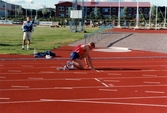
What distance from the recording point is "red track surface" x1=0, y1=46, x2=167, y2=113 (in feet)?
23.4

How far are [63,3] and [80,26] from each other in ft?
157

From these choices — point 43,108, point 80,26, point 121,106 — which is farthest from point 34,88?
point 80,26

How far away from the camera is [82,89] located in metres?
9.04

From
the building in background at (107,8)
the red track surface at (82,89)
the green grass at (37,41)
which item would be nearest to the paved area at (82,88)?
the red track surface at (82,89)

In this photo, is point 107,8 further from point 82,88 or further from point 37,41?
point 82,88

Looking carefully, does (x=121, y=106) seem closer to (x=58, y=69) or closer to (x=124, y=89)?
(x=124, y=89)

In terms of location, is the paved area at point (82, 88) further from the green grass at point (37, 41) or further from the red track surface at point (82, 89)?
the green grass at point (37, 41)

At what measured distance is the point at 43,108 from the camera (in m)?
7.02

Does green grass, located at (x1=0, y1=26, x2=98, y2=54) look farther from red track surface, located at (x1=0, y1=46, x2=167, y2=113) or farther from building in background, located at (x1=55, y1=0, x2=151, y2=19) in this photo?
building in background, located at (x1=55, y1=0, x2=151, y2=19)

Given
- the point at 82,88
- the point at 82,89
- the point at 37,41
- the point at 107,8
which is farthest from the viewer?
the point at 107,8

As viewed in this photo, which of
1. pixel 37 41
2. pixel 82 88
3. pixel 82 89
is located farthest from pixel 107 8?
pixel 82 89

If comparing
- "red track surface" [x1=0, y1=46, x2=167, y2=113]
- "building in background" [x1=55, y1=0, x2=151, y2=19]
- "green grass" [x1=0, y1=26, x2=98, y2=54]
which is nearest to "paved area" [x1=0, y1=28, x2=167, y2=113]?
"red track surface" [x1=0, y1=46, x2=167, y2=113]

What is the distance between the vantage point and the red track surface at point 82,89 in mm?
7129

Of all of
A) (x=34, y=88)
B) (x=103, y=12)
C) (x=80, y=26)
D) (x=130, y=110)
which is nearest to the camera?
(x=130, y=110)
